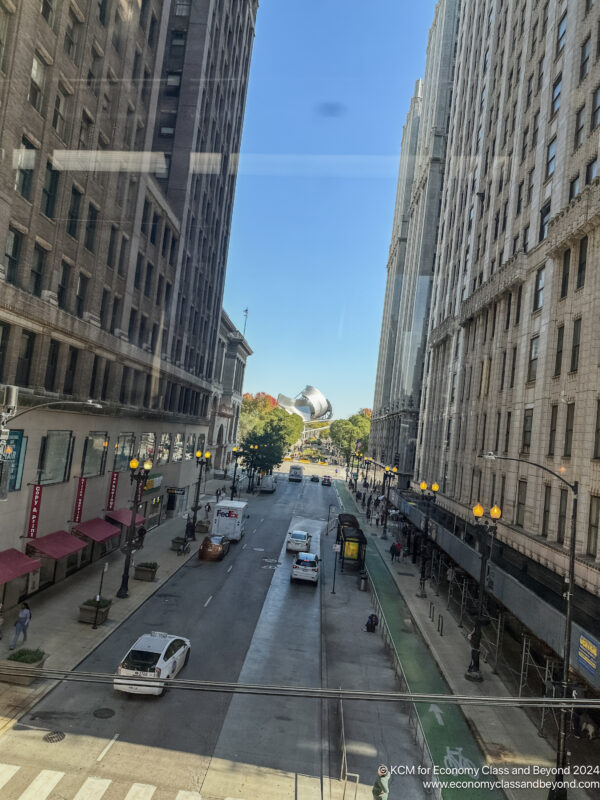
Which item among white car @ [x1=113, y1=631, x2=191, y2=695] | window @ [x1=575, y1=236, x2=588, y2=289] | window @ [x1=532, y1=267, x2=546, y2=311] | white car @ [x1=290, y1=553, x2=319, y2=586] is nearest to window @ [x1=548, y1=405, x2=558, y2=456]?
window @ [x1=575, y1=236, x2=588, y2=289]

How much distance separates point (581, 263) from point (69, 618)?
27.2 meters

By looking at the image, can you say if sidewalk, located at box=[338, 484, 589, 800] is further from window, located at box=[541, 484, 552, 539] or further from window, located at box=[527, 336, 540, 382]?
window, located at box=[527, 336, 540, 382]

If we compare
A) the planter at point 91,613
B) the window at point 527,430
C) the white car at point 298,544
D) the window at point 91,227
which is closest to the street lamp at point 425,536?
the window at point 527,430

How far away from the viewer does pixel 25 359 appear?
24.6 m

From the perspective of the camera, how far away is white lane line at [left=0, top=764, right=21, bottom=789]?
40.9 feet

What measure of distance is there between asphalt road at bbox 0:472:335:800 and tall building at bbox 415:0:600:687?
8481mm

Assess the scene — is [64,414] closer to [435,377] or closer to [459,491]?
[459,491]

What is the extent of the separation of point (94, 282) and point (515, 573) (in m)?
26.1

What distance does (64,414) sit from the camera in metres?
27.7

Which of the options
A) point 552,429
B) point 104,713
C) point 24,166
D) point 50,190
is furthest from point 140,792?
point 50,190

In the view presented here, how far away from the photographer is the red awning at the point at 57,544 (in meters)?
24.7

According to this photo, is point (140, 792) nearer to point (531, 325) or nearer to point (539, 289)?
point (531, 325)

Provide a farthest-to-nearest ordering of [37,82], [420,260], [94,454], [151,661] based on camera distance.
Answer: [420,260], [94,454], [37,82], [151,661]

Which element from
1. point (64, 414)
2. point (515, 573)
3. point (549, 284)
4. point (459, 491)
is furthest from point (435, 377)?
point (64, 414)
